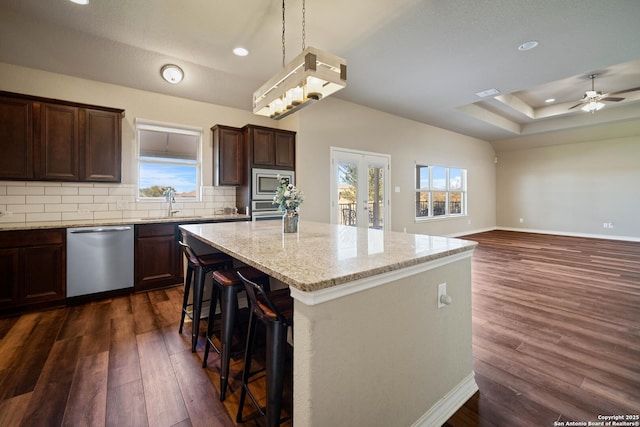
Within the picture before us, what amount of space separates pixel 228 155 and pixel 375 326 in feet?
12.7

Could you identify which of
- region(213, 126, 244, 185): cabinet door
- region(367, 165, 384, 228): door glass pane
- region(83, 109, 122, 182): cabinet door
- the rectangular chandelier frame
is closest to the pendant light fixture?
the rectangular chandelier frame

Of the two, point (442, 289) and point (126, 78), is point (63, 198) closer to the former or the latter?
point (126, 78)

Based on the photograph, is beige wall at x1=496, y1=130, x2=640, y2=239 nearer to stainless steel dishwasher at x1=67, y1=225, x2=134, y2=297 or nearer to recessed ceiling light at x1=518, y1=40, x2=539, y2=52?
recessed ceiling light at x1=518, y1=40, x2=539, y2=52

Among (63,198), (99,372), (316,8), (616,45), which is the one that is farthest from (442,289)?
(63,198)

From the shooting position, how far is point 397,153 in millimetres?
6195

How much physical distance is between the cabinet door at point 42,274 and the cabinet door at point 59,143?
34.6 inches

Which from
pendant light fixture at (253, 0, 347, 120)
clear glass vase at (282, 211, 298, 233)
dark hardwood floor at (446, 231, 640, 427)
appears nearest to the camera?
dark hardwood floor at (446, 231, 640, 427)

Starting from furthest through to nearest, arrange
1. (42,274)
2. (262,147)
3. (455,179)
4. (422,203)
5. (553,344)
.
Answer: (455,179)
(422,203)
(262,147)
(42,274)
(553,344)

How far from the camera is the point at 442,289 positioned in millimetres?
1510

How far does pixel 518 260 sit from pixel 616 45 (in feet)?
11.1

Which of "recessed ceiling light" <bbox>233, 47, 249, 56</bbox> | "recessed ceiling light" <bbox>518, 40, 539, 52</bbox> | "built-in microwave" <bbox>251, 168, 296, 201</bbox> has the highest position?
"recessed ceiling light" <bbox>518, 40, 539, 52</bbox>

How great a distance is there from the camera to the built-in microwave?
4.23 metres

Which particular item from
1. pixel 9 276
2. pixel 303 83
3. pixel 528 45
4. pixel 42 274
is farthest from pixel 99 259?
pixel 528 45

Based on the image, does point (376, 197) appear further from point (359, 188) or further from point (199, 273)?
point (199, 273)
